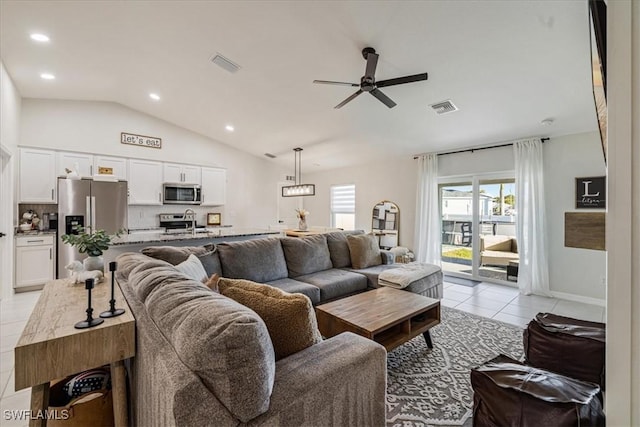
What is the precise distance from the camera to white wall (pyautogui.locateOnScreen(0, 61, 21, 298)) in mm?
3586

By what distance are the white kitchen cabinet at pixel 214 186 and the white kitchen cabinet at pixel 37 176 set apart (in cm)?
244

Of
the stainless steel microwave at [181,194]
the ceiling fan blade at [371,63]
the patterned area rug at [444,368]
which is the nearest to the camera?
the patterned area rug at [444,368]

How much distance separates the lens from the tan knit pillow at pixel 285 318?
1180 millimetres

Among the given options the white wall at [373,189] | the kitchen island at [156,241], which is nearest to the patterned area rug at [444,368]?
the kitchen island at [156,241]

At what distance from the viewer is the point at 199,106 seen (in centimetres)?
485

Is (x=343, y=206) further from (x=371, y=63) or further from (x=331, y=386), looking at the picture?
(x=331, y=386)

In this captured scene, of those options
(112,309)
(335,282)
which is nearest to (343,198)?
(335,282)

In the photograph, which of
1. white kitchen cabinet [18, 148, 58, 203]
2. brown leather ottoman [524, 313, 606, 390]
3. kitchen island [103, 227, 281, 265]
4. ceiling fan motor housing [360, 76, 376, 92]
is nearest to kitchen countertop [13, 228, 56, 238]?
white kitchen cabinet [18, 148, 58, 203]

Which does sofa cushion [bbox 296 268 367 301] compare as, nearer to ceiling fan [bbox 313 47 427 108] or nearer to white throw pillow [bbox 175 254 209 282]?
white throw pillow [bbox 175 254 209 282]

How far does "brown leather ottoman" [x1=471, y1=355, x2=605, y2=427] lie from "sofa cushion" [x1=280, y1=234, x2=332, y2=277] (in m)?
2.30

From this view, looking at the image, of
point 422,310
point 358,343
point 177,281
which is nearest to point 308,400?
point 358,343

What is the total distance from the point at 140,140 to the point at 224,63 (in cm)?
313

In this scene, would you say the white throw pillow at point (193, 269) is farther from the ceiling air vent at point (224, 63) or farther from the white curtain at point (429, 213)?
the white curtain at point (429, 213)

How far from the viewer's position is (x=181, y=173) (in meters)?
5.91
